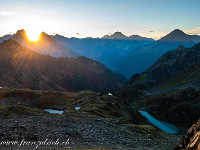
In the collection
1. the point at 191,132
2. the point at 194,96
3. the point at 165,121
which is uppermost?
the point at 191,132

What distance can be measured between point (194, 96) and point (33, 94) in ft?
492

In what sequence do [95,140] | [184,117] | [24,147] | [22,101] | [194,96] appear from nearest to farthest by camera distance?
[24,147] → [95,140] → [22,101] → [184,117] → [194,96]

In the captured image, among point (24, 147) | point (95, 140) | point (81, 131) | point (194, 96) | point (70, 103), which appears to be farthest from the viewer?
point (194, 96)

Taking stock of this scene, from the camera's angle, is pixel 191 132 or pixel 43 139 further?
pixel 43 139

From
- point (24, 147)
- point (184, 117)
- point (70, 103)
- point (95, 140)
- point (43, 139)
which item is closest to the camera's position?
point (24, 147)

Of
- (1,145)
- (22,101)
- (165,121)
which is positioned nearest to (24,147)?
(1,145)

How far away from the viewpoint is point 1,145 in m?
27.5

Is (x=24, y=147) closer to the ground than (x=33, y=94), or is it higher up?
higher up

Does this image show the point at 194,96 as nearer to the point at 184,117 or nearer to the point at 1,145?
the point at 184,117

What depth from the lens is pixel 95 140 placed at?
121 ft

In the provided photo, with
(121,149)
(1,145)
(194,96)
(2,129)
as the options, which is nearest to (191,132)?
(121,149)

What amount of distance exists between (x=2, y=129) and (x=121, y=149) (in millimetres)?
23457

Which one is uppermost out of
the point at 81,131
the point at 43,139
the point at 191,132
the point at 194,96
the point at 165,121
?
the point at 191,132

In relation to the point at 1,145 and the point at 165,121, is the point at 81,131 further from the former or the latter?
the point at 165,121
